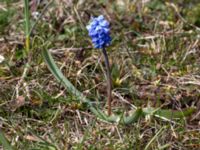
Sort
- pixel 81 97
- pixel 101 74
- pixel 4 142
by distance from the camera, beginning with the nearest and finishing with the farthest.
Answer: pixel 4 142 → pixel 81 97 → pixel 101 74

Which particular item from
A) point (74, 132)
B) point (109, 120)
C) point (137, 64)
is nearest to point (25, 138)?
point (74, 132)

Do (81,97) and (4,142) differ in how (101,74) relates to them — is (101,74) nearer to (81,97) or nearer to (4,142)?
(81,97)

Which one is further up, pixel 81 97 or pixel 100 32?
pixel 100 32

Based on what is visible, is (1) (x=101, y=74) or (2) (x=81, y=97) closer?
(2) (x=81, y=97)

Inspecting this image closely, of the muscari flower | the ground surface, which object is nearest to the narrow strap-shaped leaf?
the ground surface

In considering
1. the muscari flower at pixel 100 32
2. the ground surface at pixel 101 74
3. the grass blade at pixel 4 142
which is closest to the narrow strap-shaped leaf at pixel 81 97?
the ground surface at pixel 101 74

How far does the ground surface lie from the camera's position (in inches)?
80.5

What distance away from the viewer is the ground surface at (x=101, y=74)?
6.71 ft

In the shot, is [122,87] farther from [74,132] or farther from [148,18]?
[148,18]

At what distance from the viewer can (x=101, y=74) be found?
2400 mm

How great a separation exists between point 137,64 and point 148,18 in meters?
0.47

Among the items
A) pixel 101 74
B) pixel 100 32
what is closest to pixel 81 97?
pixel 101 74

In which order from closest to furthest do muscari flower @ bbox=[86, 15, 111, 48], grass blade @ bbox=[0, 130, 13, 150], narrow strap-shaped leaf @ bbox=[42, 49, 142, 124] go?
grass blade @ bbox=[0, 130, 13, 150]
muscari flower @ bbox=[86, 15, 111, 48]
narrow strap-shaped leaf @ bbox=[42, 49, 142, 124]

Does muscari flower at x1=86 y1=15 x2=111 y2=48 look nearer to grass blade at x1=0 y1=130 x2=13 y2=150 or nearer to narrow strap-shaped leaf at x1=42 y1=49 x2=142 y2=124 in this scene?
narrow strap-shaped leaf at x1=42 y1=49 x2=142 y2=124
